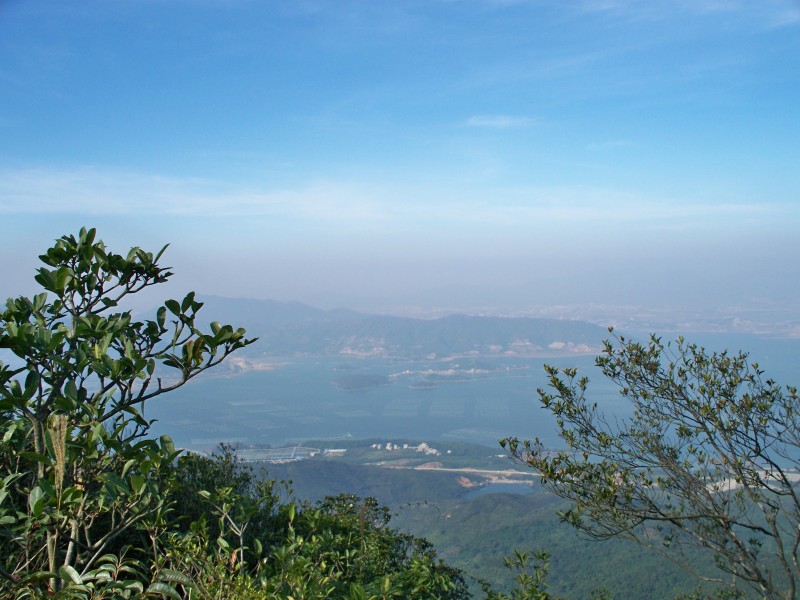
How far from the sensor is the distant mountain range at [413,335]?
8838cm

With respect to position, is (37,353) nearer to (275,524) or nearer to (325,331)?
(275,524)

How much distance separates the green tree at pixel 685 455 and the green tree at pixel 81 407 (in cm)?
258

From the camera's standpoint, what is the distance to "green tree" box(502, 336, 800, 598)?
3988 mm

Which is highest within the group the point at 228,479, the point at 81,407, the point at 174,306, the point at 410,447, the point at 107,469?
the point at 174,306

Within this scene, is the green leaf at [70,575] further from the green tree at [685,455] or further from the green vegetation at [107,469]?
the green tree at [685,455]

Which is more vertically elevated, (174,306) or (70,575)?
(174,306)

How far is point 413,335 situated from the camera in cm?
10356

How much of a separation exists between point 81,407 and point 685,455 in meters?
4.32

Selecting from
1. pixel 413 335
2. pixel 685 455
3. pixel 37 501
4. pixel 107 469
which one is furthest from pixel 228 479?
pixel 413 335

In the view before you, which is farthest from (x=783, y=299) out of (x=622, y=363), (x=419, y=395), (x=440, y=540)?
(x=622, y=363)

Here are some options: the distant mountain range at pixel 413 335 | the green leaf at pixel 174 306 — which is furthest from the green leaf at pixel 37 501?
the distant mountain range at pixel 413 335

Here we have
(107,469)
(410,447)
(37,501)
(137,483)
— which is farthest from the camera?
(410,447)

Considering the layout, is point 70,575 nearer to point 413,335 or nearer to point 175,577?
point 175,577

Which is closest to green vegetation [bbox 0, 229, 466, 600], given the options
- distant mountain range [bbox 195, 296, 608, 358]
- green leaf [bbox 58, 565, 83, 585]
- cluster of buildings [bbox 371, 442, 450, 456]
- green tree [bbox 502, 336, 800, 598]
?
green leaf [bbox 58, 565, 83, 585]
